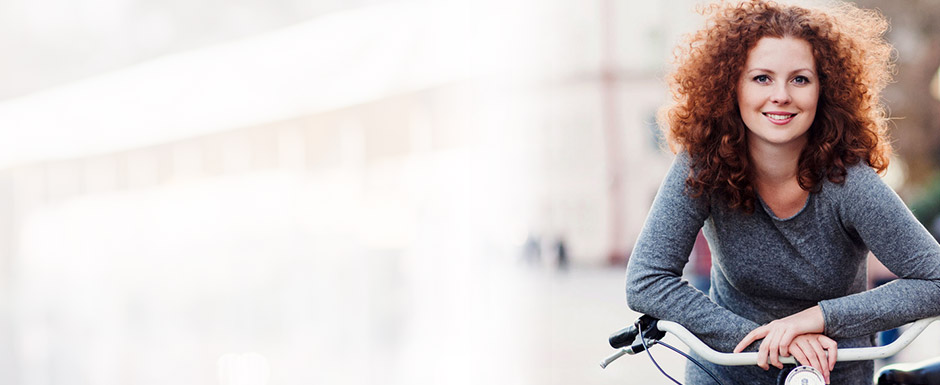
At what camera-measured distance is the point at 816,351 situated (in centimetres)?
164

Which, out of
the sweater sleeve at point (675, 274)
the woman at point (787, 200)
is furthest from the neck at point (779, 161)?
the sweater sleeve at point (675, 274)

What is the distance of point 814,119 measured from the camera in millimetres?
1800

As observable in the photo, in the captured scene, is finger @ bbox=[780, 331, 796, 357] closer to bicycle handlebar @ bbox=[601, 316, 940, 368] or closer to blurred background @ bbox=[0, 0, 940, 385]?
bicycle handlebar @ bbox=[601, 316, 940, 368]

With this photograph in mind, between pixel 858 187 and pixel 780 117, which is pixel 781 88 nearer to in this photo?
pixel 780 117

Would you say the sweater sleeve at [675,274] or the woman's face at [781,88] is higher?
the woman's face at [781,88]

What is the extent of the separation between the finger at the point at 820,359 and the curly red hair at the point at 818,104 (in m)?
0.25

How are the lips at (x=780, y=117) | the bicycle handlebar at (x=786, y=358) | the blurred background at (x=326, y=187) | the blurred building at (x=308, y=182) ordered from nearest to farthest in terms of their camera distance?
1. the bicycle handlebar at (x=786, y=358)
2. the lips at (x=780, y=117)
3. the blurred background at (x=326, y=187)
4. the blurred building at (x=308, y=182)

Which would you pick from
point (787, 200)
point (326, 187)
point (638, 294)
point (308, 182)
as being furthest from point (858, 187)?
point (326, 187)

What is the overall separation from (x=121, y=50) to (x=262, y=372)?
9341mm

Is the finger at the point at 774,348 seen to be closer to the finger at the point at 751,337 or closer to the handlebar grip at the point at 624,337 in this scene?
the finger at the point at 751,337

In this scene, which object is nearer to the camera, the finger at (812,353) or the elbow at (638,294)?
the finger at (812,353)

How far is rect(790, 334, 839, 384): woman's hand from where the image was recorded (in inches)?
64.4

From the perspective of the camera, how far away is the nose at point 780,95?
1.70 meters

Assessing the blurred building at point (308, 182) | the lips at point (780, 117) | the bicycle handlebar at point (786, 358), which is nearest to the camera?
the bicycle handlebar at point (786, 358)
